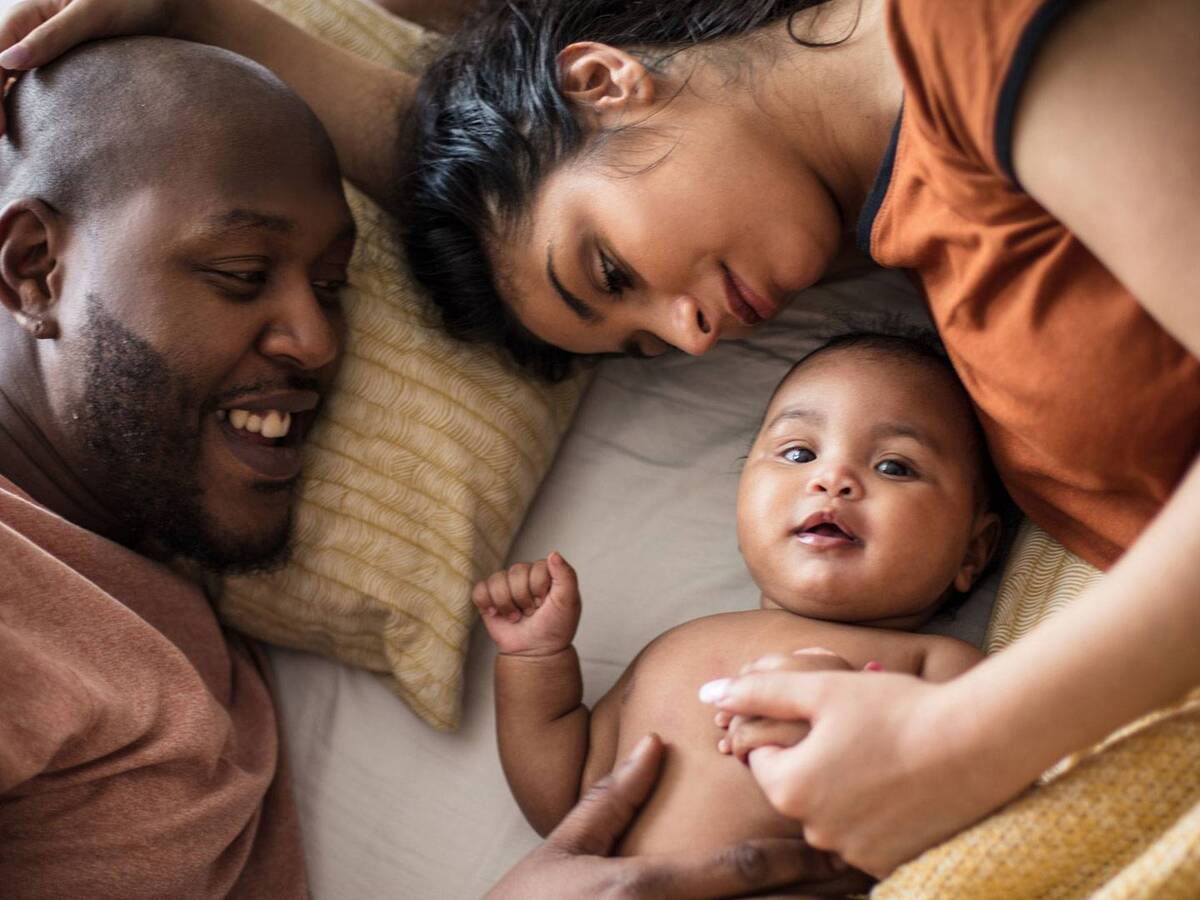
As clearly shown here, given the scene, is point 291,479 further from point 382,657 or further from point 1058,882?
point 1058,882

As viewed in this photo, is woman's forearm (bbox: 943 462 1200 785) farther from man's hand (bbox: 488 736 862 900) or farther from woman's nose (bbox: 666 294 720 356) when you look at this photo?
woman's nose (bbox: 666 294 720 356)

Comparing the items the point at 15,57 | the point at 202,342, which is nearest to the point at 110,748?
the point at 202,342

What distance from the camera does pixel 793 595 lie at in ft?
4.34

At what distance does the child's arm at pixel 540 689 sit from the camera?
1407 millimetres

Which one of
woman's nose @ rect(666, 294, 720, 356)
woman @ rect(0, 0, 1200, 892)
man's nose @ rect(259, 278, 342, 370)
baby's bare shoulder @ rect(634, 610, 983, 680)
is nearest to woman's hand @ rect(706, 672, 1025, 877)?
woman @ rect(0, 0, 1200, 892)

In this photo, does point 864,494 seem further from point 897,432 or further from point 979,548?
point 979,548

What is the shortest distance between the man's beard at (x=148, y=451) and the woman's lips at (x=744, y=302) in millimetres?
636

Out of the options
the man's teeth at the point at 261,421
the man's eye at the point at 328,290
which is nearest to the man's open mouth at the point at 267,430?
the man's teeth at the point at 261,421

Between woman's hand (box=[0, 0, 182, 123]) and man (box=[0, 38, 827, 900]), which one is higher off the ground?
woman's hand (box=[0, 0, 182, 123])

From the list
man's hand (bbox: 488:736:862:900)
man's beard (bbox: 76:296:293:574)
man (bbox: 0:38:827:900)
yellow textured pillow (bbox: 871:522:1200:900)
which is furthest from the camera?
man's beard (bbox: 76:296:293:574)

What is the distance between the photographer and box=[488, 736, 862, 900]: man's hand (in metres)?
1.13

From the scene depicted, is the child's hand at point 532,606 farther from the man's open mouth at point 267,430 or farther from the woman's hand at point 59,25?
the woman's hand at point 59,25

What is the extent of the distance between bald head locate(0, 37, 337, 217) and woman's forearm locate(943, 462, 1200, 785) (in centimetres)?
102

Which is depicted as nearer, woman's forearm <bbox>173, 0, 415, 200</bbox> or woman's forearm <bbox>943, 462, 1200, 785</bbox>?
woman's forearm <bbox>943, 462, 1200, 785</bbox>
